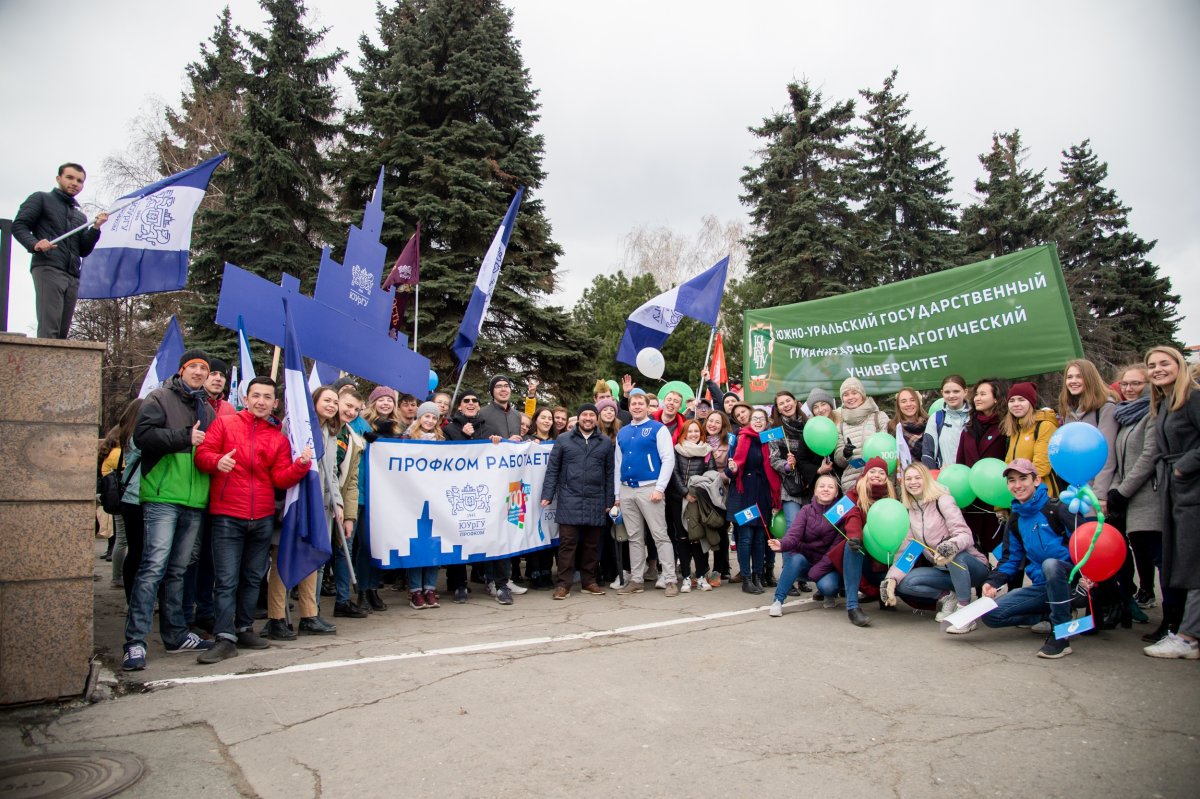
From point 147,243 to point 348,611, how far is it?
369 cm

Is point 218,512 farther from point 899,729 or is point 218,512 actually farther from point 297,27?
point 297,27

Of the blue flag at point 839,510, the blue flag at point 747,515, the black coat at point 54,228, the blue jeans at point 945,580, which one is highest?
the black coat at point 54,228

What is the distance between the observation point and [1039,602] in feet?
17.4

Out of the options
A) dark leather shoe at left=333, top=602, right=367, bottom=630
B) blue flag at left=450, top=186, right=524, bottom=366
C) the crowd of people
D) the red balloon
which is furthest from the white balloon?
the red balloon

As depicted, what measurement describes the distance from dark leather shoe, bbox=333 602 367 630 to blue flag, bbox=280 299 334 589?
39.6 inches

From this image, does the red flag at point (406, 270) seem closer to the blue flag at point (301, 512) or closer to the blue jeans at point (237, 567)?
the blue flag at point (301, 512)

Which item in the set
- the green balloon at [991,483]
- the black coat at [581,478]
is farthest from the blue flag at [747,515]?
the green balloon at [991,483]

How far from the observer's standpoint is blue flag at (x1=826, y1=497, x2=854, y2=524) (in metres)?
6.34

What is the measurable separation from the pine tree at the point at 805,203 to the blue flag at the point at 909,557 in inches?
Answer: 819

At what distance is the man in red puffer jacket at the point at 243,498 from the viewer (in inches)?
206

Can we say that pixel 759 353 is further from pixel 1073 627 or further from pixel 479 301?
pixel 1073 627

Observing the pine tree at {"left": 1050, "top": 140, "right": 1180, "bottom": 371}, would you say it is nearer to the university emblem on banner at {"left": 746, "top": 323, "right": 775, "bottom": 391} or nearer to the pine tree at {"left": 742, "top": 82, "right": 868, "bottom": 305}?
the pine tree at {"left": 742, "top": 82, "right": 868, "bottom": 305}

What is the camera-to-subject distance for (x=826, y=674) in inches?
184

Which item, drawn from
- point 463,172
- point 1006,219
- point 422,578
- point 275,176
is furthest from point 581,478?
point 1006,219
